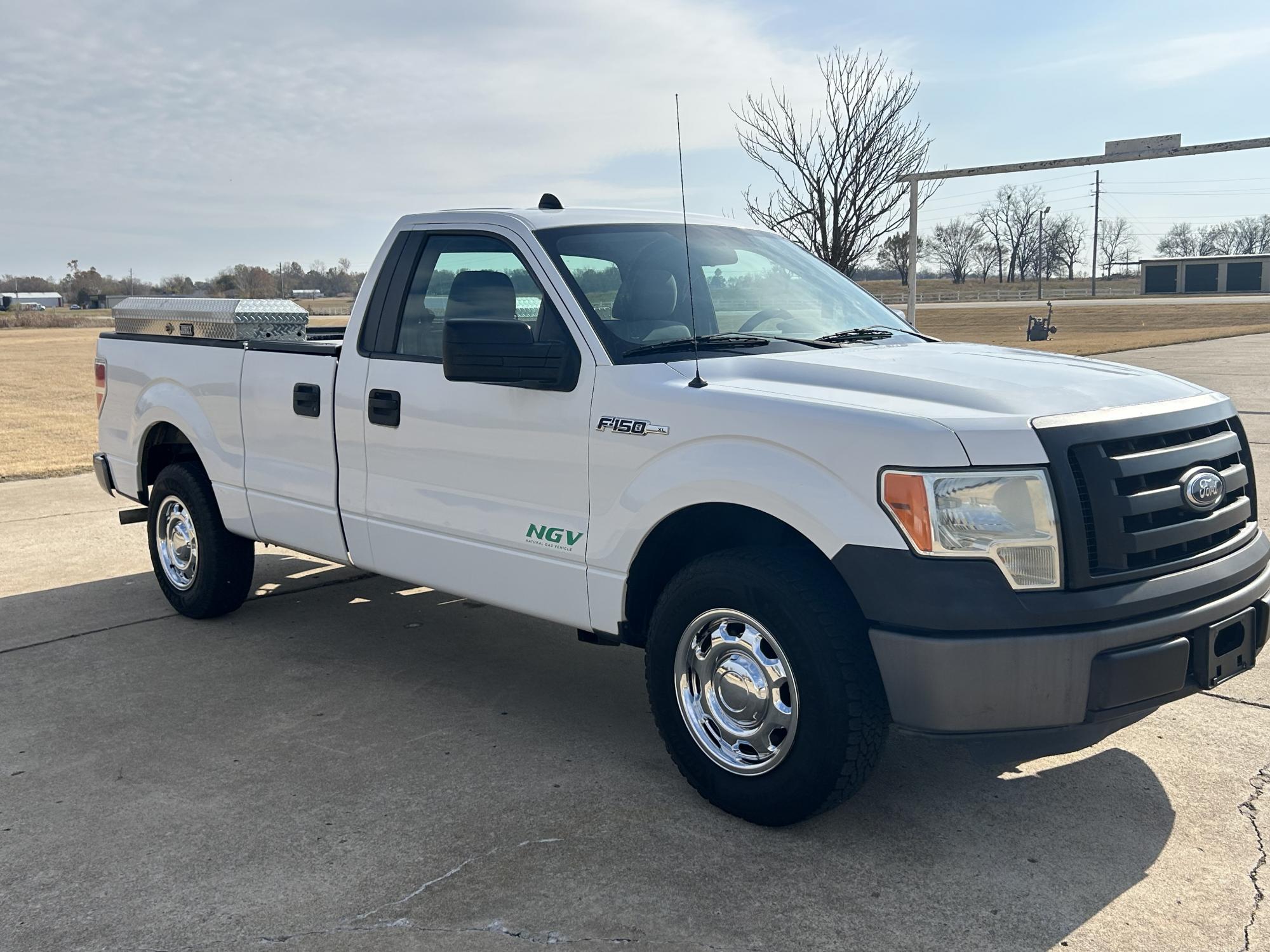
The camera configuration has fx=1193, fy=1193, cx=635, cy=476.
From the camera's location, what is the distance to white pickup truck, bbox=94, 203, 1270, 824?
324 centimetres

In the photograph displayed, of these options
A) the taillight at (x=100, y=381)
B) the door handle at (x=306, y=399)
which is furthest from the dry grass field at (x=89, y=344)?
the taillight at (x=100, y=381)

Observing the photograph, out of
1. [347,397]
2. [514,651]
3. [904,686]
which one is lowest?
[514,651]

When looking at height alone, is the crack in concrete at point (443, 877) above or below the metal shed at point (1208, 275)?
below

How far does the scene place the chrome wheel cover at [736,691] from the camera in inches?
142

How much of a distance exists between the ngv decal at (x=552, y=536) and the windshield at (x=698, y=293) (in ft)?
2.10

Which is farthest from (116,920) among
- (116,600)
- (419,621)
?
(116,600)

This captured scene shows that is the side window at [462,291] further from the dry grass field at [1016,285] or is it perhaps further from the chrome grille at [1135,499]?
the dry grass field at [1016,285]

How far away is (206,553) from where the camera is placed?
605 centimetres

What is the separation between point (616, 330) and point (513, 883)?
1.89 metres

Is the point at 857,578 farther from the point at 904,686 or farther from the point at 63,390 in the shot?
the point at 63,390

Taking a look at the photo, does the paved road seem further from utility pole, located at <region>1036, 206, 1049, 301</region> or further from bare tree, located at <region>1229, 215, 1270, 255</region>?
bare tree, located at <region>1229, 215, 1270, 255</region>

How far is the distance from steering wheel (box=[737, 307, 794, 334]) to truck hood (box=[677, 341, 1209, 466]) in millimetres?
344

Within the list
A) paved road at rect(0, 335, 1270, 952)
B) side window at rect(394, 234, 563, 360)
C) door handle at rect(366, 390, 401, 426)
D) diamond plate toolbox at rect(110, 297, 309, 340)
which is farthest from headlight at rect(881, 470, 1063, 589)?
diamond plate toolbox at rect(110, 297, 309, 340)

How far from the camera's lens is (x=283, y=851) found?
362 centimetres
